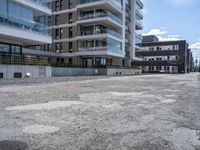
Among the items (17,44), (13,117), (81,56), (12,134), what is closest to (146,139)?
(12,134)

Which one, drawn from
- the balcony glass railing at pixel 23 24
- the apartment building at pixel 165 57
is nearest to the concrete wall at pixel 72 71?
the balcony glass railing at pixel 23 24

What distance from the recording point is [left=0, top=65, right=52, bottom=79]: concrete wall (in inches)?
980

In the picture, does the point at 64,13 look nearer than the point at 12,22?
No

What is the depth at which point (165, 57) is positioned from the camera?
92562 millimetres

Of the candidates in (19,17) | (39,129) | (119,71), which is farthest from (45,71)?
(39,129)

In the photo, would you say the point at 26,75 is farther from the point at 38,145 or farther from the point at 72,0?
the point at 72,0

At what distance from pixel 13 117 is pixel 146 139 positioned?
405cm

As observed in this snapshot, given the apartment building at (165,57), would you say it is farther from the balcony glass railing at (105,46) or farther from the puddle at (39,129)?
the puddle at (39,129)

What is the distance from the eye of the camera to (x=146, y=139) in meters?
5.27

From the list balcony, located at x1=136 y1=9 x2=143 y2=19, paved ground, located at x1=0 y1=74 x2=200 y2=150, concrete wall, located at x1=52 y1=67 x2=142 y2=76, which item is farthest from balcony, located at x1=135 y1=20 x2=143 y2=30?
paved ground, located at x1=0 y1=74 x2=200 y2=150

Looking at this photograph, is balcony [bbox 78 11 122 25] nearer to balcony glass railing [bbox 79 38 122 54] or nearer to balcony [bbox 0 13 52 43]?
balcony glass railing [bbox 79 38 122 54]

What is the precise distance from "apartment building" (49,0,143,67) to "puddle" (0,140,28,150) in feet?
138

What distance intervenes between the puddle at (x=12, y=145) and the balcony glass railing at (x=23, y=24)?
23448 mm

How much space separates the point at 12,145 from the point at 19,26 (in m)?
25.4
